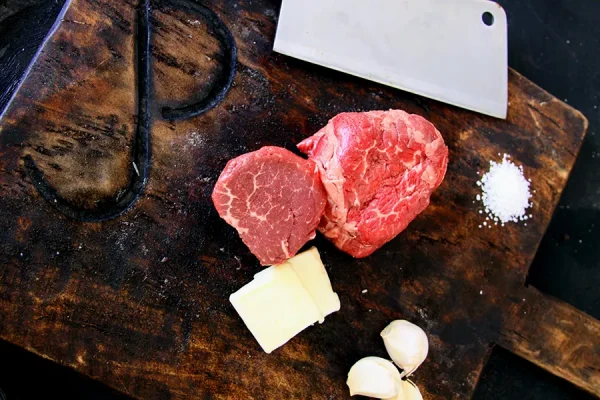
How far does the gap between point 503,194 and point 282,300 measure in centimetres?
143

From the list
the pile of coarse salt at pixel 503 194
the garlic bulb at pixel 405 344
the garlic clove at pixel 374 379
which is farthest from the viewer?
the pile of coarse salt at pixel 503 194

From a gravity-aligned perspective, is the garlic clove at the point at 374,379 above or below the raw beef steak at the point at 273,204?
below

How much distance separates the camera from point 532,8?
11.7 ft

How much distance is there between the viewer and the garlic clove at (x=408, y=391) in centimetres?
259

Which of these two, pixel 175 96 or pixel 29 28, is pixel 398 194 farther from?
pixel 29 28

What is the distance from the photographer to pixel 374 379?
2535 mm

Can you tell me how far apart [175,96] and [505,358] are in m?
2.60

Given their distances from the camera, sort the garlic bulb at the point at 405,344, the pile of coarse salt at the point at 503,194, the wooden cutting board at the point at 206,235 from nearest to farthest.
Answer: the wooden cutting board at the point at 206,235, the garlic bulb at the point at 405,344, the pile of coarse salt at the point at 503,194

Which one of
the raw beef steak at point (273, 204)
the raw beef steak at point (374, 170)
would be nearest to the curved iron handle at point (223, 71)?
the raw beef steak at point (273, 204)

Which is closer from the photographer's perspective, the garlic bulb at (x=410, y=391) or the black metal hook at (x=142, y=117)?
the black metal hook at (x=142, y=117)

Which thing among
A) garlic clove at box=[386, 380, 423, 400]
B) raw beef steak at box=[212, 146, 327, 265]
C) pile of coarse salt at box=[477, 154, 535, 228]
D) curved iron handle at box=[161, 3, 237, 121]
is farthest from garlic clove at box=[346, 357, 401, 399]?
curved iron handle at box=[161, 3, 237, 121]

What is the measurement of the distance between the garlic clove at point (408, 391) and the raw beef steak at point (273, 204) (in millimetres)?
930

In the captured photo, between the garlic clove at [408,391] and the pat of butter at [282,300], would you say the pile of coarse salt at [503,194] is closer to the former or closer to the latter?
the garlic clove at [408,391]

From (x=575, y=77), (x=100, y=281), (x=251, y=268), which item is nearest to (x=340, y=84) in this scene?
(x=251, y=268)
